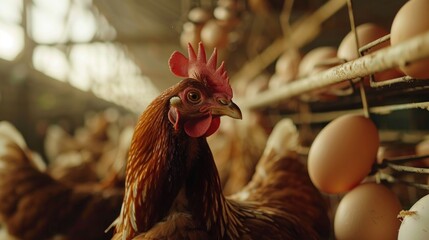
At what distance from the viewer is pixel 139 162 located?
2.64 ft

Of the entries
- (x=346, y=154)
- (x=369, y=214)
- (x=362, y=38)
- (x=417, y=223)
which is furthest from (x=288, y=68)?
(x=417, y=223)

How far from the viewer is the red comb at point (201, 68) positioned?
0.78 m

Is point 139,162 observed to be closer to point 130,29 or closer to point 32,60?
point 32,60

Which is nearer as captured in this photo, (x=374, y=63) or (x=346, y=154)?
(x=374, y=63)

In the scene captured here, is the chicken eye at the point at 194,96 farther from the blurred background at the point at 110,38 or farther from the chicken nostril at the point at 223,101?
the blurred background at the point at 110,38

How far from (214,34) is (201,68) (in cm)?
141

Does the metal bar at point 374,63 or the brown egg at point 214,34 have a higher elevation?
the brown egg at point 214,34

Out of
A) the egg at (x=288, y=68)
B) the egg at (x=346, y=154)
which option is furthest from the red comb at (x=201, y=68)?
the egg at (x=288, y=68)

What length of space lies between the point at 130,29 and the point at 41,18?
1.35m

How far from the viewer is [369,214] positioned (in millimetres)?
814

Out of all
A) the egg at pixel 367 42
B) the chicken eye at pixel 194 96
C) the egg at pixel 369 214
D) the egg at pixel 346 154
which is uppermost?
the egg at pixel 367 42

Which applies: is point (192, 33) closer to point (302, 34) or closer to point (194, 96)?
point (302, 34)

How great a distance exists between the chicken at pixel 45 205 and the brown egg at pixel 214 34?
0.99 meters

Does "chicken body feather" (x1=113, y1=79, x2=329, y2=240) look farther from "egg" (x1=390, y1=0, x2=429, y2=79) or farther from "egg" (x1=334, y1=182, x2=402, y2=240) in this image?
"egg" (x1=390, y1=0, x2=429, y2=79)
